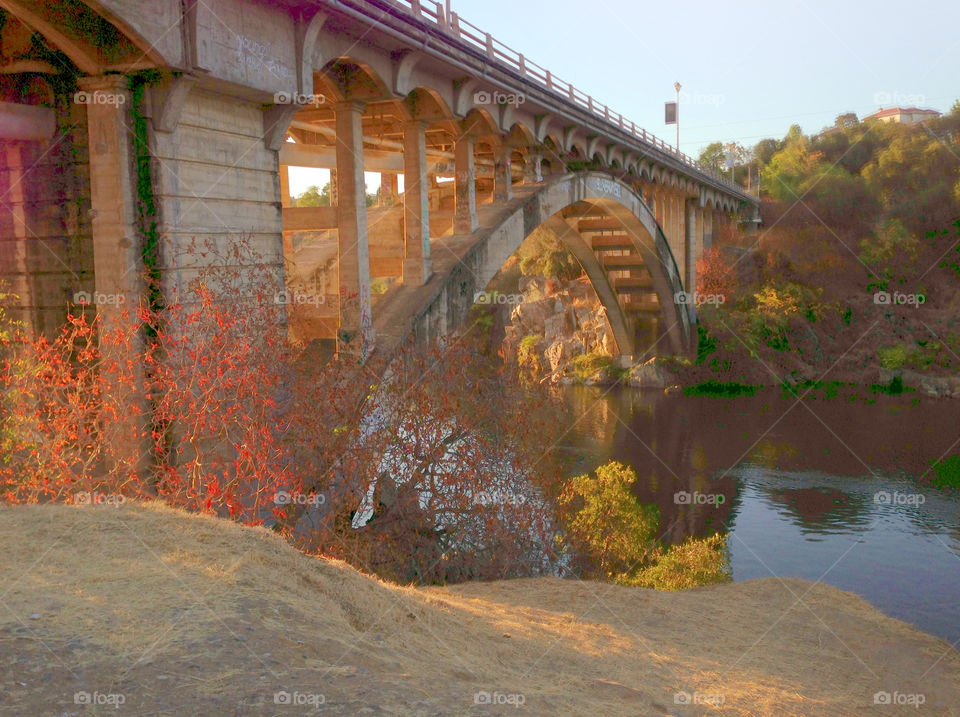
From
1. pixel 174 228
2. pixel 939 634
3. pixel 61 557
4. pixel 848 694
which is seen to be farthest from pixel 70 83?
pixel 939 634

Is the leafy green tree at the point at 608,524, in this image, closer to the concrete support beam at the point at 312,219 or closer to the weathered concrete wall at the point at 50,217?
the concrete support beam at the point at 312,219

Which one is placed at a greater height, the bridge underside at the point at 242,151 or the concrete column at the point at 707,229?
the concrete column at the point at 707,229

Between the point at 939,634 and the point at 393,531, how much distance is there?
11.5m

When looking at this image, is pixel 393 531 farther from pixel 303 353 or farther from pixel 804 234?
pixel 804 234

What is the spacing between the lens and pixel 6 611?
5758 millimetres

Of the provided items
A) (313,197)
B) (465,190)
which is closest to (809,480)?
(465,190)
